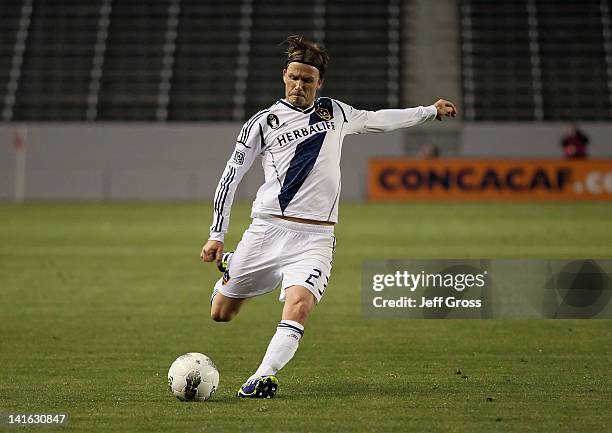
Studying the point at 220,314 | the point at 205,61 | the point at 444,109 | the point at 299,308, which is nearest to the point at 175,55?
the point at 205,61

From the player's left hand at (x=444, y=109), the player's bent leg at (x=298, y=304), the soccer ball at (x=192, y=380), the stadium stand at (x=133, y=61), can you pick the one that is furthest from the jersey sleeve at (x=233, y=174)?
the stadium stand at (x=133, y=61)

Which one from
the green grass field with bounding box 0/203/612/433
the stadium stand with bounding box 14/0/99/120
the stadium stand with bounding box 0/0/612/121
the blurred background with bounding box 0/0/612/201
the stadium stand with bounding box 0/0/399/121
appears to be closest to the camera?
the green grass field with bounding box 0/203/612/433

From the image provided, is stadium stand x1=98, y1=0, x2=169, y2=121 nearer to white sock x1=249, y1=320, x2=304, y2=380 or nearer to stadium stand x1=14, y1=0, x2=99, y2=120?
stadium stand x1=14, y1=0, x2=99, y2=120

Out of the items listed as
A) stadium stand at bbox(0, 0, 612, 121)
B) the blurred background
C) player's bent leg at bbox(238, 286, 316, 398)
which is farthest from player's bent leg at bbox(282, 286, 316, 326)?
stadium stand at bbox(0, 0, 612, 121)

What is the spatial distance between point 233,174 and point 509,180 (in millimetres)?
30217

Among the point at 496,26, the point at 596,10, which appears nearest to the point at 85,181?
the point at 496,26

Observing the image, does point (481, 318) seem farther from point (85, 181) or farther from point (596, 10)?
point (596, 10)

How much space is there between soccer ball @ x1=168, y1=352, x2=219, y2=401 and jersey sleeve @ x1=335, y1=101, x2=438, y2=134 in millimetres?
1870

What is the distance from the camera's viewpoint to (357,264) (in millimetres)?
17906

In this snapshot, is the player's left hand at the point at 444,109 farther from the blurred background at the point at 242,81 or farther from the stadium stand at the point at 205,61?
the stadium stand at the point at 205,61

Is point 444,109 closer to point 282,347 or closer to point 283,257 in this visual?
point 283,257

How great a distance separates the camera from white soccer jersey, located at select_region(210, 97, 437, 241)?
25.2ft

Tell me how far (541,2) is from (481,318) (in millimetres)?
34998

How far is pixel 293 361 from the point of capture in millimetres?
9281
